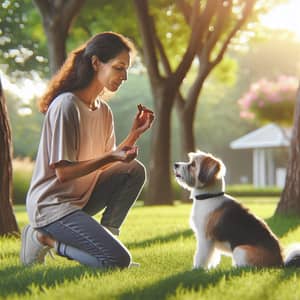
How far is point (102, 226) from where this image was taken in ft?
19.0

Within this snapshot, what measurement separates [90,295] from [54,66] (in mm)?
11485

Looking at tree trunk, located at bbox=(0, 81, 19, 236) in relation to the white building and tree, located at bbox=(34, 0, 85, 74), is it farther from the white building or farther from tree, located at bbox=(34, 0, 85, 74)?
the white building

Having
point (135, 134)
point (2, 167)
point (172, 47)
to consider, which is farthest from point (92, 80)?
point (172, 47)

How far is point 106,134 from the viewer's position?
245 inches

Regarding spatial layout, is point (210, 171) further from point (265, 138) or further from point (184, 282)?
point (265, 138)

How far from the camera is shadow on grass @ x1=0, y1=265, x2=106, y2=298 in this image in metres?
5.01

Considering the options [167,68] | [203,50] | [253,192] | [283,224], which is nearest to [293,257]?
[283,224]

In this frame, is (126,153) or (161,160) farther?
(161,160)

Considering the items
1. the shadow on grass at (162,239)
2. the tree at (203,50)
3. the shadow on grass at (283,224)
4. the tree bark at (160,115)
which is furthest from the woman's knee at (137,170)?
the tree at (203,50)

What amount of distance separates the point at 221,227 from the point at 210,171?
0.45 meters

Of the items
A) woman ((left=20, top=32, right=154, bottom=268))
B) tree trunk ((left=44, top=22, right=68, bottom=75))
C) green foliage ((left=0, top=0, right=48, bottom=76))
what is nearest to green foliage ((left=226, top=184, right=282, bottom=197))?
green foliage ((left=0, top=0, right=48, bottom=76))

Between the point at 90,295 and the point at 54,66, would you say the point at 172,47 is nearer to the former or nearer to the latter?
the point at 54,66

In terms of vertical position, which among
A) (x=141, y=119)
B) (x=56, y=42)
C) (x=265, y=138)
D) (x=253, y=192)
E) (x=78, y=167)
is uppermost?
(x=56, y=42)

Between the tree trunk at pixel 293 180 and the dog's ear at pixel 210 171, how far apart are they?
5.24 meters
